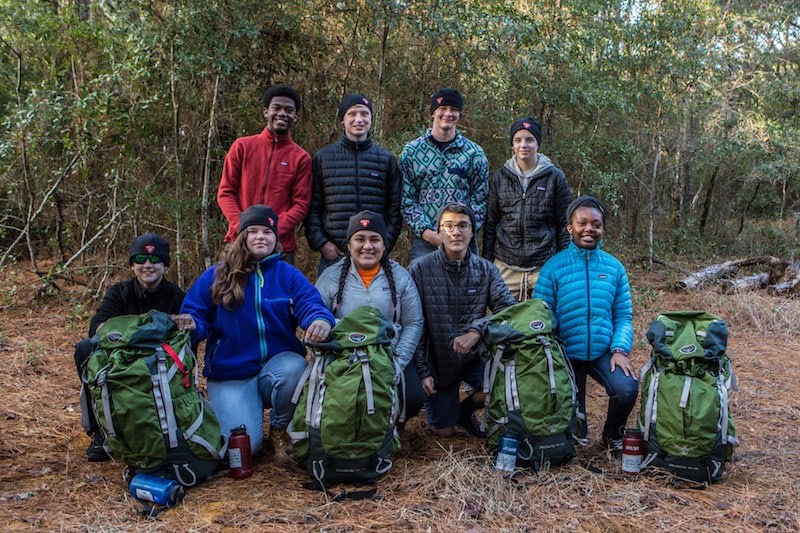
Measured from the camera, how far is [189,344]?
346cm

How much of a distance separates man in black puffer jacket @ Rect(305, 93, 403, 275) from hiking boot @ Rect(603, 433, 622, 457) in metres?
2.03

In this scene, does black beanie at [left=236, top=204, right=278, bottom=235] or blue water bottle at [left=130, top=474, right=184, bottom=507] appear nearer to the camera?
blue water bottle at [left=130, top=474, right=184, bottom=507]

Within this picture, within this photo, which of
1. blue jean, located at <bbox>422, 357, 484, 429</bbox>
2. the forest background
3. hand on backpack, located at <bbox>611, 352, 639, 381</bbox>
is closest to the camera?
hand on backpack, located at <bbox>611, 352, 639, 381</bbox>

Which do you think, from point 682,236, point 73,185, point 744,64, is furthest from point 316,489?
point 744,64

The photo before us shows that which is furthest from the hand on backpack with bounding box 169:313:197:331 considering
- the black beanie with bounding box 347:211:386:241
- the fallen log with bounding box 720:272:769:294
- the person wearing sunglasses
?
the fallen log with bounding box 720:272:769:294

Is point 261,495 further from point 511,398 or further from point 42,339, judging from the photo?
point 42,339

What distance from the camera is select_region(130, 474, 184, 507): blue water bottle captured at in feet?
10.1

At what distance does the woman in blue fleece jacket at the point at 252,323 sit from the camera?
11.9 ft

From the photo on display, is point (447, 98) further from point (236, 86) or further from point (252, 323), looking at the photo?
point (236, 86)

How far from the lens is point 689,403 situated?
3291mm

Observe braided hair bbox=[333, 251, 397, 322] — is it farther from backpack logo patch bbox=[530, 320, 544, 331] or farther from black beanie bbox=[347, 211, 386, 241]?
backpack logo patch bbox=[530, 320, 544, 331]

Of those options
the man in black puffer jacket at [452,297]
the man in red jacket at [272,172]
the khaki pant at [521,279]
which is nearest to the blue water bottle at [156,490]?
the man in black puffer jacket at [452,297]

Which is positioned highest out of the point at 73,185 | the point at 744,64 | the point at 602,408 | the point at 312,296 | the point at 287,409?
the point at 744,64

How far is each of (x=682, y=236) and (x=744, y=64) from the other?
3.93 metres
